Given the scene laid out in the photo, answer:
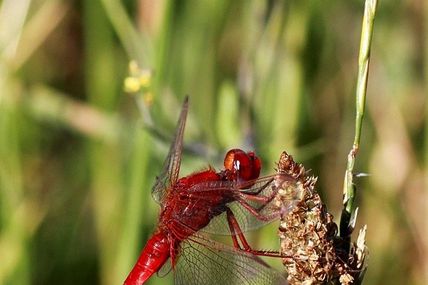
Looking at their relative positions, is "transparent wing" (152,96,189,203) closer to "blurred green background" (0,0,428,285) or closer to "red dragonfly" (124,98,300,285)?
"red dragonfly" (124,98,300,285)

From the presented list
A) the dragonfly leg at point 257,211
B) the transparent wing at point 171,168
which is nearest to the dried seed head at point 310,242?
the dragonfly leg at point 257,211

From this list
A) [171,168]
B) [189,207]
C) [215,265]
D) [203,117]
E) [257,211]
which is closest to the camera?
[257,211]

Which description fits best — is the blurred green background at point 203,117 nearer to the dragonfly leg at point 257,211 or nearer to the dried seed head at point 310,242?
the dragonfly leg at point 257,211

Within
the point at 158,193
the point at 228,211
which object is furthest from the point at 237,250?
the point at 158,193

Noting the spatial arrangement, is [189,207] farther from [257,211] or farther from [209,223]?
[257,211]

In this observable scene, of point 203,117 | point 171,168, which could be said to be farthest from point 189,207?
point 203,117

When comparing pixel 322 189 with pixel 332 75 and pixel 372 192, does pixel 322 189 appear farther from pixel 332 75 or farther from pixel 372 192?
pixel 332 75
